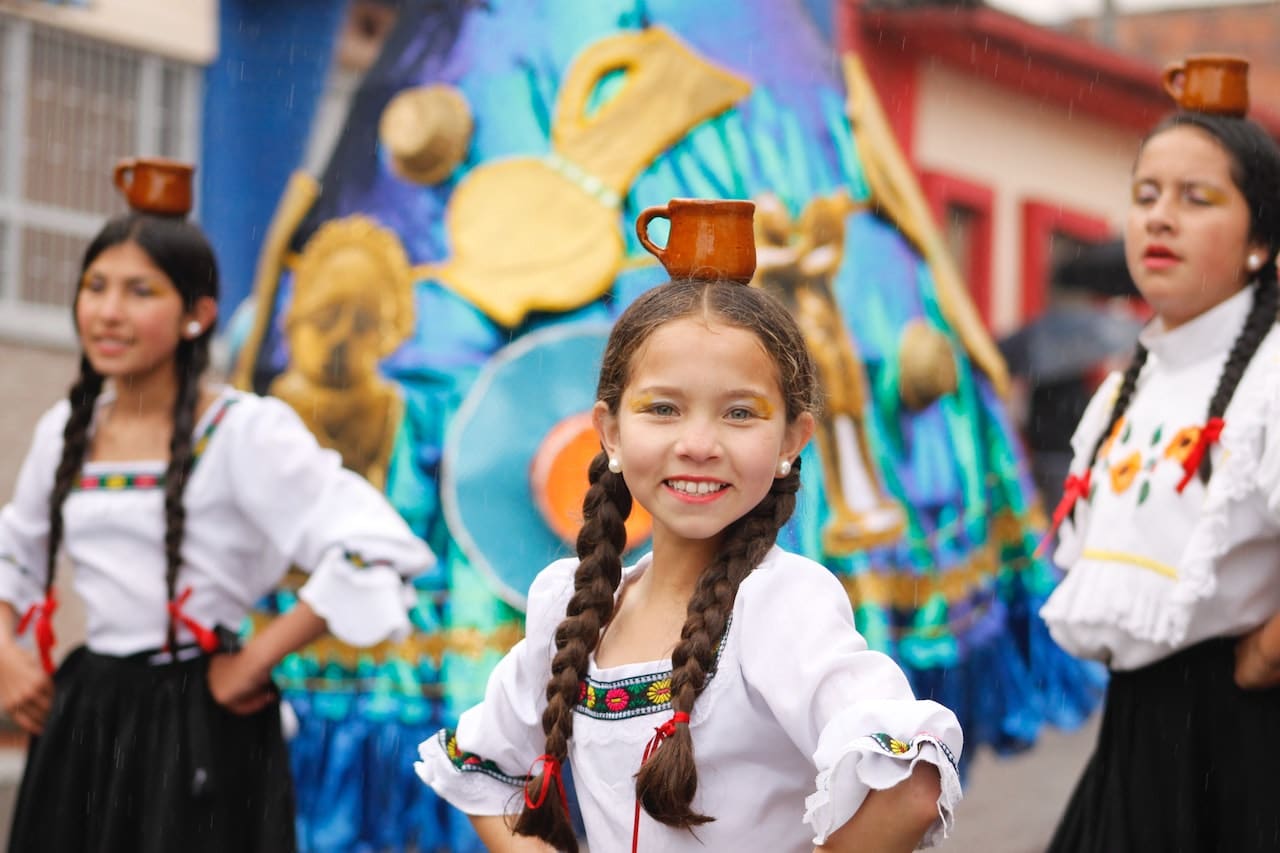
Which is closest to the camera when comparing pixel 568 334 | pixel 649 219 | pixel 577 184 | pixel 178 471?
pixel 649 219

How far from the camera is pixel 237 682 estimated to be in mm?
3617

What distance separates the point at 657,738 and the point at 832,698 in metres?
0.25

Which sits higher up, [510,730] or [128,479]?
[128,479]

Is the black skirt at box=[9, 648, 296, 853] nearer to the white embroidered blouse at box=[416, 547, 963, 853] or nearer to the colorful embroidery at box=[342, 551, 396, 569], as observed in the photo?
the colorful embroidery at box=[342, 551, 396, 569]

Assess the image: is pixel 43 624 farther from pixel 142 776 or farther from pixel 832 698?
pixel 832 698

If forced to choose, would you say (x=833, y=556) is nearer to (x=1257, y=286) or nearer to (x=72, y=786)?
(x=1257, y=286)

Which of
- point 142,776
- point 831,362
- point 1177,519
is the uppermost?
point 831,362

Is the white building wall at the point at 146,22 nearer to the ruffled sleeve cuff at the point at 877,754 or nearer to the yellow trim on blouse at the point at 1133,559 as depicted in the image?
the yellow trim on blouse at the point at 1133,559

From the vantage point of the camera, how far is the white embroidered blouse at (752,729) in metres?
2.10

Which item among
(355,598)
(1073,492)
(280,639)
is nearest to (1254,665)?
(1073,492)

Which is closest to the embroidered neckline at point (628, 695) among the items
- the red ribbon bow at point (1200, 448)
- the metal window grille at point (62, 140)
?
the red ribbon bow at point (1200, 448)

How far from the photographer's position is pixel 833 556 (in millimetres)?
4816

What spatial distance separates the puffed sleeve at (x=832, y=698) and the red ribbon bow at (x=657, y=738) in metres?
0.10

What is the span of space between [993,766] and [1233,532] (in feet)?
19.3
